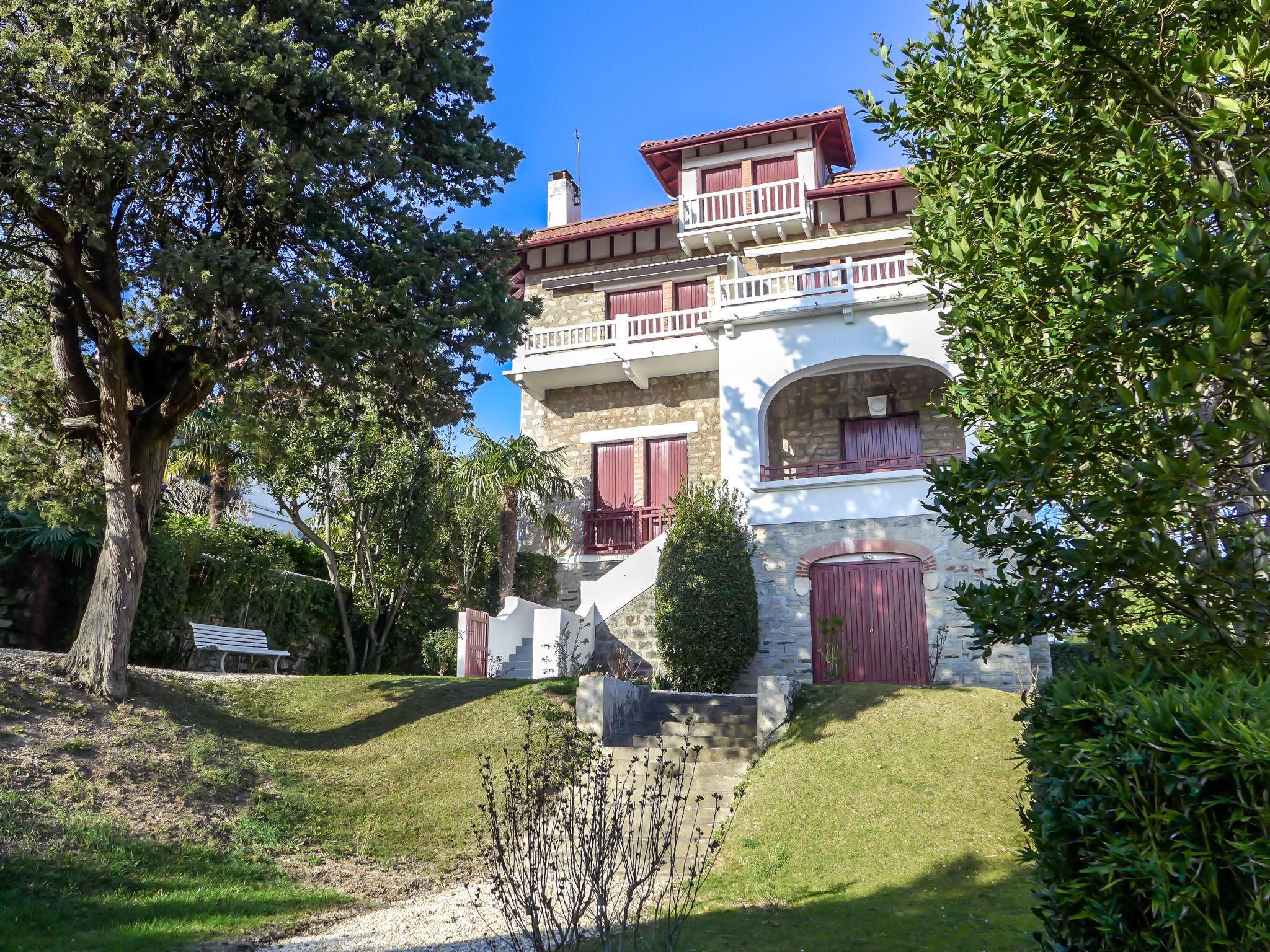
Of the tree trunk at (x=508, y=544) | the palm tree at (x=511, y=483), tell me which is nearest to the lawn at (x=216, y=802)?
the tree trunk at (x=508, y=544)

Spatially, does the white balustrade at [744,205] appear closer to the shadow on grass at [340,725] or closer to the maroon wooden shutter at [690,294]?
the maroon wooden shutter at [690,294]

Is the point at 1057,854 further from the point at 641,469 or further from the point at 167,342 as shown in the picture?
the point at 641,469

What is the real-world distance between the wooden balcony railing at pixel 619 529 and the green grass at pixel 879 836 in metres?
8.08

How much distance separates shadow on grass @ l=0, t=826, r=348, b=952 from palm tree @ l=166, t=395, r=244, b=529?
10630mm

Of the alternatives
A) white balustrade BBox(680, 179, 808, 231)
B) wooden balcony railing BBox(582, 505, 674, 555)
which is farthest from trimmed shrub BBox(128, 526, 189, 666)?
white balustrade BBox(680, 179, 808, 231)

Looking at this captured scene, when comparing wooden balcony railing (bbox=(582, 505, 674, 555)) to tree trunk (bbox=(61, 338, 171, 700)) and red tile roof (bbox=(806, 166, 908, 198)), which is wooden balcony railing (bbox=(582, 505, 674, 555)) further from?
tree trunk (bbox=(61, 338, 171, 700))

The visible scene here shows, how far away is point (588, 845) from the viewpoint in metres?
5.14

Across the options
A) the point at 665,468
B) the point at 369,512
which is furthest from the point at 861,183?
the point at 369,512

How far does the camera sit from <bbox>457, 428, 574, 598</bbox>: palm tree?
729 inches

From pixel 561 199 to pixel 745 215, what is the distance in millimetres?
6064

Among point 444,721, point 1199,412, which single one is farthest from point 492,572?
point 1199,412

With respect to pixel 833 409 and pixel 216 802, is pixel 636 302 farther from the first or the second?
pixel 216 802

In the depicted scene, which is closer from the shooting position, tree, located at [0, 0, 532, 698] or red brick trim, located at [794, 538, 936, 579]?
tree, located at [0, 0, 532, 698]

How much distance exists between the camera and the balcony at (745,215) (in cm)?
1969
